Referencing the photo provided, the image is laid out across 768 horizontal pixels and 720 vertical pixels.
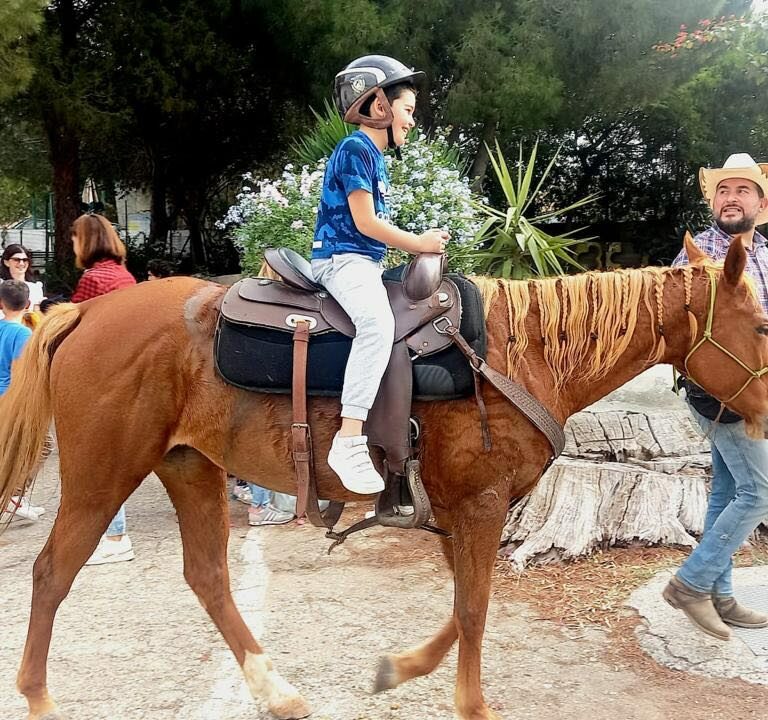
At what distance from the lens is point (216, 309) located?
110 inches

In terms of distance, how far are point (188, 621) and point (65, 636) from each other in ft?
1.91

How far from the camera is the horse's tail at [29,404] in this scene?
2.99 meters

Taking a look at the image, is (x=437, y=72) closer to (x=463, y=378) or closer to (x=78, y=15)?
(x=78, y=15)

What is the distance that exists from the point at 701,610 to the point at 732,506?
19.4 inches

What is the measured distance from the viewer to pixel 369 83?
8.42 feet

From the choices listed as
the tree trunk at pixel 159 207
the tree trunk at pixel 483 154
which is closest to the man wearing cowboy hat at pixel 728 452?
the tree trunk at pixel 483 154

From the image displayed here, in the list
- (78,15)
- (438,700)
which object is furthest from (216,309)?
(78,15)

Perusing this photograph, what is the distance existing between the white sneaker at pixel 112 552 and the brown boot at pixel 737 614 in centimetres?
341

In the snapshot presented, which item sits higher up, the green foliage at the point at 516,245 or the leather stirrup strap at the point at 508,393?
the green foliage at the point at 516,245

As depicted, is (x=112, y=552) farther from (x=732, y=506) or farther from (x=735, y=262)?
(x=735, y=262)

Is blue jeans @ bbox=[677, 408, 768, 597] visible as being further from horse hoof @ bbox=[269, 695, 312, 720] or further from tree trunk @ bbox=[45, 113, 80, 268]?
tree trunk @ bbox=[45, 113, 80, 268]

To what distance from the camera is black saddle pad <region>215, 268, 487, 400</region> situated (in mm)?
2533

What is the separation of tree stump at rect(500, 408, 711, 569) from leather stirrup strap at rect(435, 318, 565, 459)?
1.62 metres

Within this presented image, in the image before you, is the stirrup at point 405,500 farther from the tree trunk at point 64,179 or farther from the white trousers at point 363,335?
the tree trunk at point 64,179
